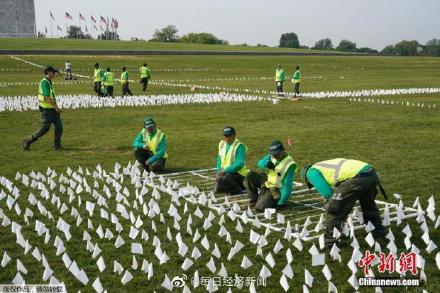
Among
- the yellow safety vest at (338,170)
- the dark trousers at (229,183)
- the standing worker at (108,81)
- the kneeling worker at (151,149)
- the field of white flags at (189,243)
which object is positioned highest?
the standing worker at (108,81)

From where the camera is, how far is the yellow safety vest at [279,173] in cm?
876

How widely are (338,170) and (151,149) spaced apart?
5922 mm

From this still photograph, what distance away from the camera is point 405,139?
15.9 meters

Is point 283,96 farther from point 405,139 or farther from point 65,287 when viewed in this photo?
point 65,287

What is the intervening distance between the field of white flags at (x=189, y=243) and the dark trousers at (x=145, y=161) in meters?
1.51

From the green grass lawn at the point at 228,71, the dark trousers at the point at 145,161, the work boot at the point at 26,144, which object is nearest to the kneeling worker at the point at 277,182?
the dark trousers at the point at 145,161

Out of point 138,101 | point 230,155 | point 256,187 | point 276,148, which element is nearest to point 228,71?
point 138,101

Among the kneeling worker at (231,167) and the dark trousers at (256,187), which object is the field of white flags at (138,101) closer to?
the kneeling worker at (231,167)

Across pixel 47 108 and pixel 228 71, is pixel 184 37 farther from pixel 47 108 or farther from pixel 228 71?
pixel 47 108

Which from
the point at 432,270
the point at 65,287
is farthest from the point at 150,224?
the point at 432,270

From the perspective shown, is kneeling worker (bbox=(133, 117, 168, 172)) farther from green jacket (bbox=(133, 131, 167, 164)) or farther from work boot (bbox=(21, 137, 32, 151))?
work boot (bbox=(21, 137, 32, 151))

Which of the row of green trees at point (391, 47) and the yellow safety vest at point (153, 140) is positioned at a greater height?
the row of green trees at point (391, 47)

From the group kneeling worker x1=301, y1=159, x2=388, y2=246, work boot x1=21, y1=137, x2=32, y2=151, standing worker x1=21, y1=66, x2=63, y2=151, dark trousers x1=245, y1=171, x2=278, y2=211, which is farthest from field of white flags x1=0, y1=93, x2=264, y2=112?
kneeling worker x1=301, y1=159, x2=388, y2=246

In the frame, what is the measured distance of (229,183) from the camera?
391 inches
